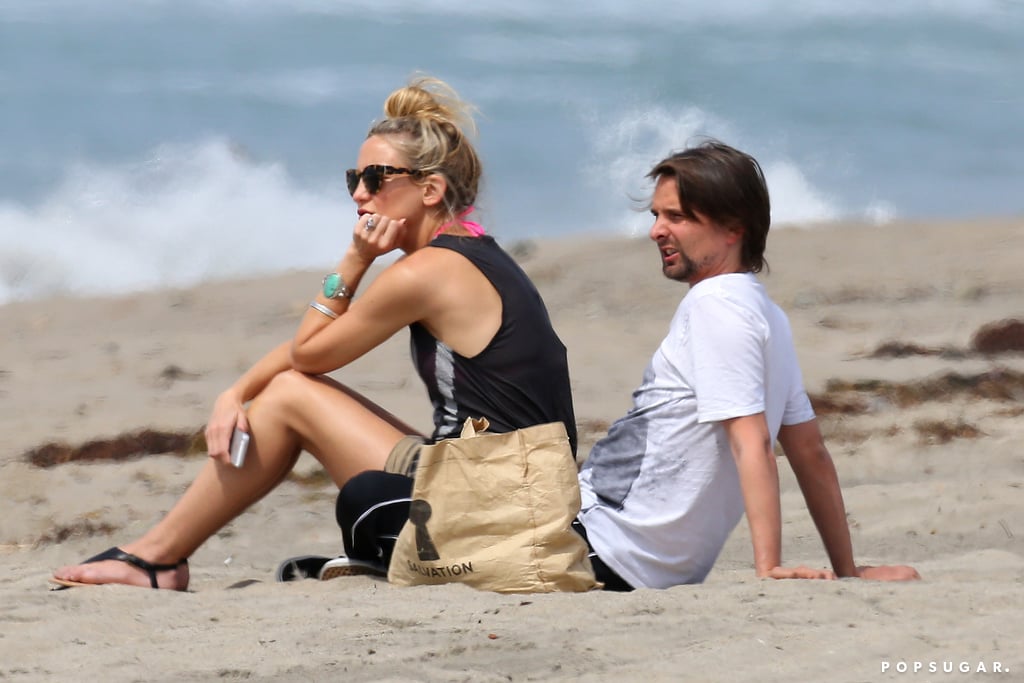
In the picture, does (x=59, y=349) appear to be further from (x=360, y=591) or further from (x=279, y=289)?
(x=360, y=591)

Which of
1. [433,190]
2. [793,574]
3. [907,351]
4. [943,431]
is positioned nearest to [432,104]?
[433,190]

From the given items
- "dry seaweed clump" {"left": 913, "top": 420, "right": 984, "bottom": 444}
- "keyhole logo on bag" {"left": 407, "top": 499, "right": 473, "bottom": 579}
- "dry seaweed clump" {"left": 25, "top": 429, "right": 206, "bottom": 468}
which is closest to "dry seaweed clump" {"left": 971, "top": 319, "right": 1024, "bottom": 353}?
"dry seaweed clump" {"left": 913, "top": 420, "right": 984, "bottom": 444}

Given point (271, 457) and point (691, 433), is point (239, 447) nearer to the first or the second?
point (271, 457)

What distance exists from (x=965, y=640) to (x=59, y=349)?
7.10 m

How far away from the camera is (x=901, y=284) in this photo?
9.73 m

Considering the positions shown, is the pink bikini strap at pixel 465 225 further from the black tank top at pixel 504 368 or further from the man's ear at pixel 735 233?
the man's ear at pixel 735 233

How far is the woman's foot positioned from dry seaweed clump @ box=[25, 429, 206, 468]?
2.54 m

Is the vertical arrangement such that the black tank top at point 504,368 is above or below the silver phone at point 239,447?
above

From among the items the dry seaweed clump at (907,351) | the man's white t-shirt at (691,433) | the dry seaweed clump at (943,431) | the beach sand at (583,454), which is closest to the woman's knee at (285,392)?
the beach sand at (583,454)

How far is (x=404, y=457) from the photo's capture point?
3.53 m

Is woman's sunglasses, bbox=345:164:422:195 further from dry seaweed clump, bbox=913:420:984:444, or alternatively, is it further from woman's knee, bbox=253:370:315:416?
dry seaweed clump, bbox=913:420:984:444

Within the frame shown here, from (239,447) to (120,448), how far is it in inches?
112

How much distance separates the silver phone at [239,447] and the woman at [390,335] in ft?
0.06

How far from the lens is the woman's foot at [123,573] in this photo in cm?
358
